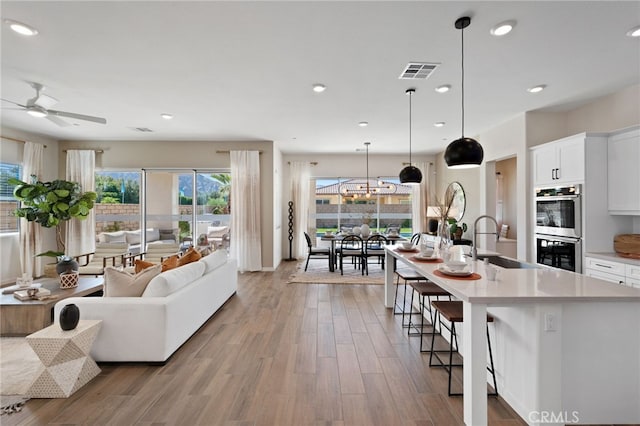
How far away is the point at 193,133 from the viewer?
579 cm

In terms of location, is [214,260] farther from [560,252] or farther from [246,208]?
[560,252]

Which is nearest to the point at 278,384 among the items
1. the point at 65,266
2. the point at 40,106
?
the point at 65,266

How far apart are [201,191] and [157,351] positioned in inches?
180

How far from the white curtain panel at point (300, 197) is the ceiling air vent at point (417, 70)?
4920 millimetres

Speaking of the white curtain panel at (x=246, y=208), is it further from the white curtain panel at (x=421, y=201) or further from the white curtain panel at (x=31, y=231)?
the white curtain panel at (x=421, y=201)

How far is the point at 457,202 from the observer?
7004 mm

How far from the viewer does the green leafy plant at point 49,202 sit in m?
4.64

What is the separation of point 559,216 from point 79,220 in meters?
8.59

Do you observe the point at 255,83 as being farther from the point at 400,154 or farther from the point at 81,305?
the point at 400,154

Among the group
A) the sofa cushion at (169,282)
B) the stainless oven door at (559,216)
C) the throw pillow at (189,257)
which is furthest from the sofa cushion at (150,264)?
the stainless oven door at (559,216)

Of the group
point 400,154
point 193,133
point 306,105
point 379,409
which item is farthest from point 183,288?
point 400,154

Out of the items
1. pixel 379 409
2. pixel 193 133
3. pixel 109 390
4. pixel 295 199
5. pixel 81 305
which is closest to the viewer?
pixel 379 409

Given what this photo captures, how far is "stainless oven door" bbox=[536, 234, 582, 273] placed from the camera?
3.50m

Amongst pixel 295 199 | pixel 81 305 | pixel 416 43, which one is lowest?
pixel 81 305
